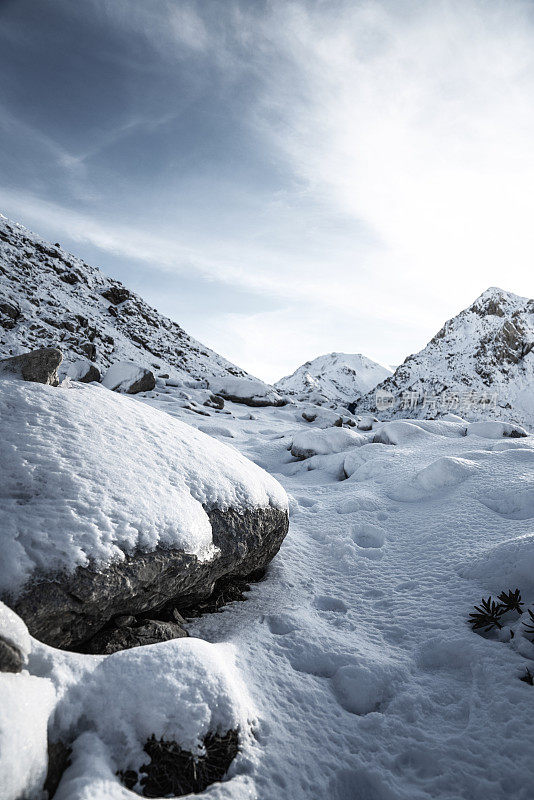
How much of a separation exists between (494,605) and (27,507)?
356 centimetres

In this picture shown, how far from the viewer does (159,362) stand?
28391 millimetres

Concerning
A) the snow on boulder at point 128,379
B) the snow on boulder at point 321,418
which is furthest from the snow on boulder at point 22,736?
the snow on boulder at point 128,379

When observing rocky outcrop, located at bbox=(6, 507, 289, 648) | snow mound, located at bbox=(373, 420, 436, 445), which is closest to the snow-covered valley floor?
rocky outcrop, located at bbox=(6, 507, 289, 648)

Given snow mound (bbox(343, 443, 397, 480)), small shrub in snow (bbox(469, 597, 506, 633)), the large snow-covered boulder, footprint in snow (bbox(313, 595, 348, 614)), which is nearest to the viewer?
the large snow-covered boulder

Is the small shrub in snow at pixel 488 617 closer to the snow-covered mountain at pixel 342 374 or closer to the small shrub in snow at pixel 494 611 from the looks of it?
the small shrub in snow at pixel 494 611

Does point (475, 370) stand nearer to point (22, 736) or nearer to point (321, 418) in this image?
point (321, 418)

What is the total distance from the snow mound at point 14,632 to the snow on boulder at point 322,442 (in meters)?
7.45

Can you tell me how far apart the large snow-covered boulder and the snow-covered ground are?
12.4 inches

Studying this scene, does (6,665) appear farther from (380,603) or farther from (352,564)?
(352,564)

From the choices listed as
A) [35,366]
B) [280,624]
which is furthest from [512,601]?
[35,366]

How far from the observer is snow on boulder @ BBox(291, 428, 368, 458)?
875cm

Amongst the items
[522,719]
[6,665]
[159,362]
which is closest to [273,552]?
[522,719]

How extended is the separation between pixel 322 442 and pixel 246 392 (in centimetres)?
1077

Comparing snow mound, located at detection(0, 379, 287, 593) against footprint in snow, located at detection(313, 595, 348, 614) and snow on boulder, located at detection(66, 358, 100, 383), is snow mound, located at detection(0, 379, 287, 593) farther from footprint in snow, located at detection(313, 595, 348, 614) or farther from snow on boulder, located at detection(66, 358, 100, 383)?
snow on boulder, located at detection(66, 358, 100, 383)
